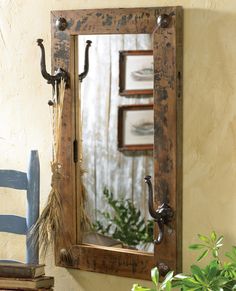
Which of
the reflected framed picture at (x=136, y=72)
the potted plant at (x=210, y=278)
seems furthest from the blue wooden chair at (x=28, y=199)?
the potted plant at (x=210, y=278)

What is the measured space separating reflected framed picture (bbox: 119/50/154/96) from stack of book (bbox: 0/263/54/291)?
559mm

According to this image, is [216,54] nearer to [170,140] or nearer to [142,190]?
[170,140]

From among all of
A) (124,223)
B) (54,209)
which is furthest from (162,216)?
(54,209)

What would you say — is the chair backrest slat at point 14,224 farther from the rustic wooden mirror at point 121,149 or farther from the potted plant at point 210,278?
the potted plant at point 210,278

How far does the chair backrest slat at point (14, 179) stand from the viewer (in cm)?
253

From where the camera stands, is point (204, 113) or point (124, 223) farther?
point (124, 223)

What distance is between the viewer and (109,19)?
2.37m

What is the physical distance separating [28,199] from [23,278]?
0.80 ft

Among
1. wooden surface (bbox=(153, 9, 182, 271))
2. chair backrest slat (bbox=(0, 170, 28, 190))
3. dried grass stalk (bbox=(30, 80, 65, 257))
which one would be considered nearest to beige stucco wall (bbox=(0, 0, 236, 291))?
wooden surface (bbox=(153, 9, 182, 271))

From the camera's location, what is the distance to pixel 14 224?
8.38ft

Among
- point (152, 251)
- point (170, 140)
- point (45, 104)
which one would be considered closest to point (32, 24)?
point (45, 104)

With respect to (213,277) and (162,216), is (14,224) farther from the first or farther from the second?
(213,277)

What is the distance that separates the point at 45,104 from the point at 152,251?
56 centimetres

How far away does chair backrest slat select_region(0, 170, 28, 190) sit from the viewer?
2525mm
